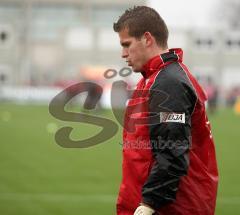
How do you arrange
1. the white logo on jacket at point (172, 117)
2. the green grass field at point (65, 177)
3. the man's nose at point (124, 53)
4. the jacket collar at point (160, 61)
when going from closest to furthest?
the white logo on jacket at point (172, 117), the jacket collar at point (160, 61), the man's nose at point (124, 53), the green grass field at point (65, 177)

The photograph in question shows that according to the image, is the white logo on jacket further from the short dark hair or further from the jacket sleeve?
the short dark hair

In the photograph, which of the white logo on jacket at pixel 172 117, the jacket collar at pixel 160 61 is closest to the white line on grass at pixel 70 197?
the jacket collar at pixel 160 61

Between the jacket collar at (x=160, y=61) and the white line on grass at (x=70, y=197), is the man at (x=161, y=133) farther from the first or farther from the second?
the white line on grass at (x=70, y=197)

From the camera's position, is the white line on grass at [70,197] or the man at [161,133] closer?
the man at [161,133]

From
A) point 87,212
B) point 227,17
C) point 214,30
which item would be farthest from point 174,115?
point 227,17

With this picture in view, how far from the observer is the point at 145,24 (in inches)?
162

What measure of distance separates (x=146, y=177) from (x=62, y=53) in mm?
78280

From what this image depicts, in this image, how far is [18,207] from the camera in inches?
400

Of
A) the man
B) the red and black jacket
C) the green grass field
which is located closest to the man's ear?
the man

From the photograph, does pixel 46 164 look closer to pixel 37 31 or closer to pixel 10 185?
pixel 10 185

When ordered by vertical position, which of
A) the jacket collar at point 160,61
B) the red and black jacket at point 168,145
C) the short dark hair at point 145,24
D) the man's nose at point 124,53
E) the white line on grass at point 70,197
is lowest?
the white line on grass at point 70,197

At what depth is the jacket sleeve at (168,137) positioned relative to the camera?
387 centimetres

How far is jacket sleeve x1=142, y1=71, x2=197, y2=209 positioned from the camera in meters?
3.87

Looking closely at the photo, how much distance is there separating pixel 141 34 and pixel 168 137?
0.67 metres
